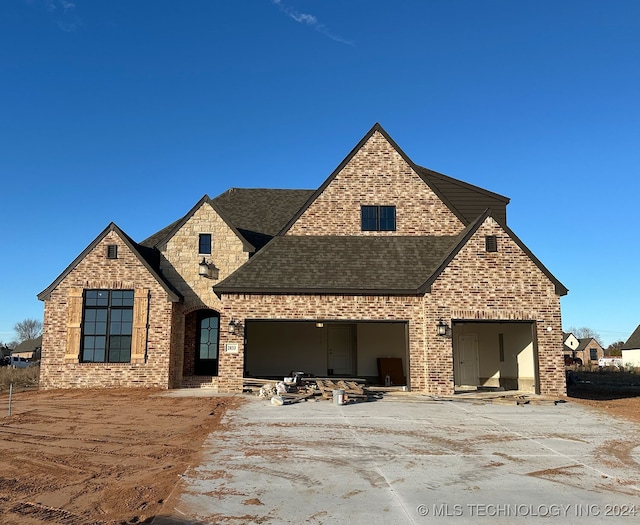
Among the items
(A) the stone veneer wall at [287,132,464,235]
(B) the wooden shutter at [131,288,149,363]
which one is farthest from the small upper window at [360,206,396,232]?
(B) the wooden shutter at [131,288,149,363]

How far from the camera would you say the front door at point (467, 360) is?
68.6ft

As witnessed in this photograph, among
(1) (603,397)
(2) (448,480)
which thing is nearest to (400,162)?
(1) (603,397)

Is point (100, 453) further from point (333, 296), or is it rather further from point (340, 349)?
point (340, 349)

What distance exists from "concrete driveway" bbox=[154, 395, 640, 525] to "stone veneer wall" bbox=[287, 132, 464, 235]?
29.4 feet

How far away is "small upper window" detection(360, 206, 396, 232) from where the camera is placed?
20203 millimetres

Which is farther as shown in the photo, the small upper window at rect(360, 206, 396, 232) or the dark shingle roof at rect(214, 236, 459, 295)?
the small upper window at rect(360, 206, 396, 232)

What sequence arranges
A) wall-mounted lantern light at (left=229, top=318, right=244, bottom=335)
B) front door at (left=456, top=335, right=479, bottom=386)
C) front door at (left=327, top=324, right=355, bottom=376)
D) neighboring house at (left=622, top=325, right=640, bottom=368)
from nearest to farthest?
1. wall-mounted lantern light at (left=229, top=318, right=244, bottom=335)
2. front door at (left=456, top=335, right=479, bottom=386)
3. front door at (left=327, top=324, right=355, bottom=376)
4. neighboring house at (left=622, top=325, right=640, bottom=368)

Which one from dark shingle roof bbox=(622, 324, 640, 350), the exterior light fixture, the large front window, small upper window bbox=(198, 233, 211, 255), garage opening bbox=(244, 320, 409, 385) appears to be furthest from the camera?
dark shingle roof bbox=(622, 324, 640, 350)

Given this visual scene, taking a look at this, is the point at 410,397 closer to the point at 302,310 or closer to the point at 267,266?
the point at 302,310

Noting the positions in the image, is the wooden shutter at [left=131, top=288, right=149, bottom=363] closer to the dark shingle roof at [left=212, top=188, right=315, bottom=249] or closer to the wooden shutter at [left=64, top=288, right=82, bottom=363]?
the wooden shutter at [left=64, top=288, right=82, bottom=363]

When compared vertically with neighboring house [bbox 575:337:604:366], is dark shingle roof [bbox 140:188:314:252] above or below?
above

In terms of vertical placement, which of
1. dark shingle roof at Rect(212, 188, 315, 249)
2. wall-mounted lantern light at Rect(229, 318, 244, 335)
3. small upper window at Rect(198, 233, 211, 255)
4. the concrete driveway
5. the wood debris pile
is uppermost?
dark shingle roof at Rect(212, 188, 315, 249)

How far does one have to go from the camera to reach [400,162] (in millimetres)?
20516

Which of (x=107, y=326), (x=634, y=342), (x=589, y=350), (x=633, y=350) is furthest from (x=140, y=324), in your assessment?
(x=589, y=350)
